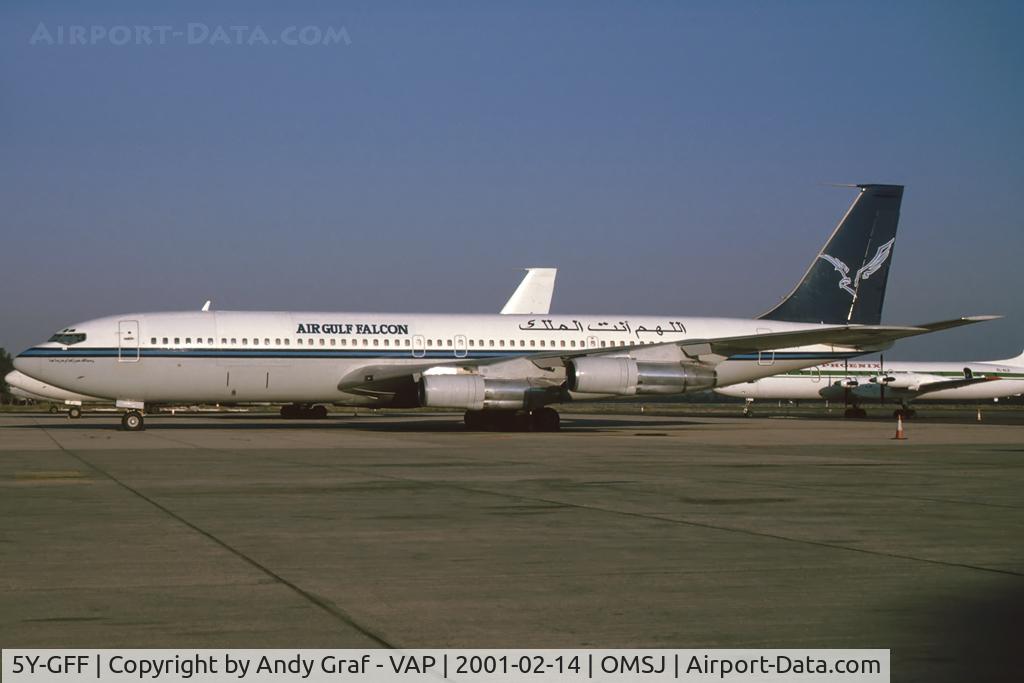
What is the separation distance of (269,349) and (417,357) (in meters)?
4.33

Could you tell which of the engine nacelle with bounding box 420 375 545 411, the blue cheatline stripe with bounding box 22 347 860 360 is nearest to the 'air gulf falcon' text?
the blue cheatline stripe with bounding box 22 347 860 360

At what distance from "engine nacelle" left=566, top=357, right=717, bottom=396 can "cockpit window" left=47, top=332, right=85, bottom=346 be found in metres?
13.4

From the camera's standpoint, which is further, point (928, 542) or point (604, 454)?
point (604, 454)

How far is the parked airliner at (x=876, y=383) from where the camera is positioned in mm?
62719

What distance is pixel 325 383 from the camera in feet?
106

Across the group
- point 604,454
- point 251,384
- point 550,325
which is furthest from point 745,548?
point 550,325

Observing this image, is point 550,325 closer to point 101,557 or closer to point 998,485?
point 998,485

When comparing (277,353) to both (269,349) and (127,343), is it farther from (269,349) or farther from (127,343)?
(127,343)

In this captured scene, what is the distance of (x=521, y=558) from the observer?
334 inches

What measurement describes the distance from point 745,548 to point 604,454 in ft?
41.5

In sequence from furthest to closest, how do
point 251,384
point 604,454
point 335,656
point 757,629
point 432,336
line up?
point 432,336, point 251,384, point 604,454, point 757,629, point 335,656
